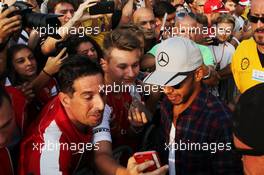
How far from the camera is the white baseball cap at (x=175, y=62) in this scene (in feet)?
9.23

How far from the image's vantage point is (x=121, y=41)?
11.3 feet

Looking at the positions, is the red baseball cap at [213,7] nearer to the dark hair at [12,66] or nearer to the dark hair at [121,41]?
the dark hair at [121,41]

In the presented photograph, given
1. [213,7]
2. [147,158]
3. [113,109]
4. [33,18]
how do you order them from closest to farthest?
[147,158]
[33,18]
[113,109]
[213,7]

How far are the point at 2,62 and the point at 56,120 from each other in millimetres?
798

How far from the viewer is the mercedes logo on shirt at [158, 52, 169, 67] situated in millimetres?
2898

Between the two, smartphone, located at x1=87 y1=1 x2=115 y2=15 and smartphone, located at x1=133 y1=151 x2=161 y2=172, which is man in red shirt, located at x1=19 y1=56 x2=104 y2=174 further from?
smartphone, located at x1=87 y1=1 x2=115 y2=15

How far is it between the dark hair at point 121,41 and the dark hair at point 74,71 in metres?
0.63

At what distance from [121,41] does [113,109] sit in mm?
544

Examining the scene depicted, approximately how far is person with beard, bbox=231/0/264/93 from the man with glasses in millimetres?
1400

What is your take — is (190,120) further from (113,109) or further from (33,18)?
(33,18)

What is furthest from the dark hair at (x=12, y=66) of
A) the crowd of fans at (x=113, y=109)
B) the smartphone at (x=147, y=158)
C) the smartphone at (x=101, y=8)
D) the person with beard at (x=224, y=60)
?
the person with beard at (x=224, y=60)

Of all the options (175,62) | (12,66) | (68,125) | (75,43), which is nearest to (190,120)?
(175,62)

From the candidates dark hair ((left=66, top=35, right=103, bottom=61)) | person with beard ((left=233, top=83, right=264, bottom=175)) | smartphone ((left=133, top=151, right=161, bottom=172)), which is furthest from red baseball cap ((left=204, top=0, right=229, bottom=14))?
person with beard ((left=233, top=83, right=264, bottom=175))

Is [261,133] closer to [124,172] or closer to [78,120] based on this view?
[124,172]
